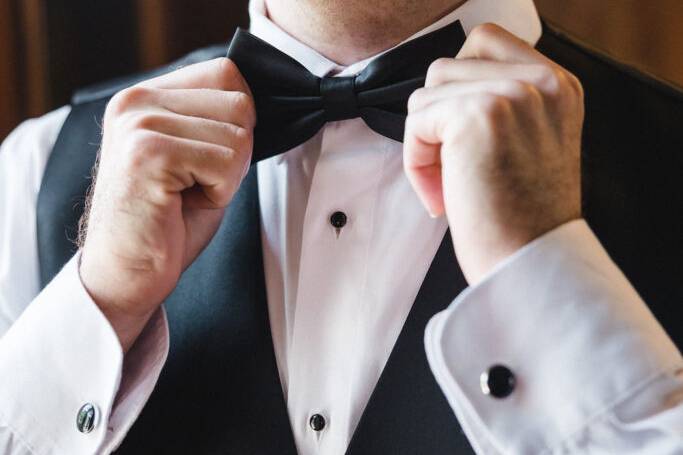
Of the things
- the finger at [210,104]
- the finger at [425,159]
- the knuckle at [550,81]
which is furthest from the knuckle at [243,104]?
the knuckle at [550,81]

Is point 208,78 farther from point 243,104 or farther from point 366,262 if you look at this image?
point 366,262

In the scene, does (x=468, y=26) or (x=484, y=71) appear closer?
(x=484, y=71)

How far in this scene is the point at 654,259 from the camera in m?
1.10

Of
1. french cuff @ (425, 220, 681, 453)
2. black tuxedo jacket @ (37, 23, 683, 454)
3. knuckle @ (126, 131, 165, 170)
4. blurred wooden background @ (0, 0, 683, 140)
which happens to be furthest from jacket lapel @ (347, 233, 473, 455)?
blurred wooden background @ (0, 0, 683, 140)

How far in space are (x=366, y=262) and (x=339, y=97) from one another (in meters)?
0.21

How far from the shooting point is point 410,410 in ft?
3.38

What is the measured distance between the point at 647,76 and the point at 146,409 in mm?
789

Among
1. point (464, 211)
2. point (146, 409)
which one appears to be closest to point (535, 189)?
point (464, 211)

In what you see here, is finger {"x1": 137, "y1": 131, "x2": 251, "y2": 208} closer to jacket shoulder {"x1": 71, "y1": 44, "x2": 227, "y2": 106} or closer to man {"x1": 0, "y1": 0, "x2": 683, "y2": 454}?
man {"x1": 0, "y1": 0, "x2": 683, "y2": 454}

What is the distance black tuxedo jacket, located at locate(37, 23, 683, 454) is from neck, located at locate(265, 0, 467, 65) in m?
0.19

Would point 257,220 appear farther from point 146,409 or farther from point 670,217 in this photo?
point 670,217

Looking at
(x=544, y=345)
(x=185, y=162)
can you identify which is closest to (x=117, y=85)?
(x=185, y=162)

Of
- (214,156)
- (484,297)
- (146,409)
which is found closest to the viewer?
(484,297)

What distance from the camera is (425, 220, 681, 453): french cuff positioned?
88cm
